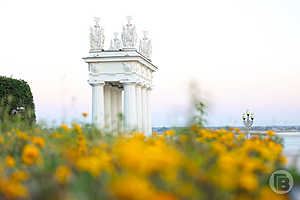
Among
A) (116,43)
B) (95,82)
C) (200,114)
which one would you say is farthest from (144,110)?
(200,114)

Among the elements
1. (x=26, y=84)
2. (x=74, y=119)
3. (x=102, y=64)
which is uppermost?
(x=102, y=64)

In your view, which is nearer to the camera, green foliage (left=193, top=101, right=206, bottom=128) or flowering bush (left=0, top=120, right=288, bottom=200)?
flowering bush (left=0, top=120, right=288, bottom=200)

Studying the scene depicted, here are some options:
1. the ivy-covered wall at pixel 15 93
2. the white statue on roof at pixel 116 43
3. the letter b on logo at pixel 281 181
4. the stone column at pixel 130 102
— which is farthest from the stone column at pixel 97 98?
the letter b on logo at pixel 281 181

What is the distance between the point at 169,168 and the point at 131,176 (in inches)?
13.8

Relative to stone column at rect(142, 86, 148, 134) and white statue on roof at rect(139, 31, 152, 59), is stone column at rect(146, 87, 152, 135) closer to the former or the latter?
stone column at rect(142, 86, 148, 134)

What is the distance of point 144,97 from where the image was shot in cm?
3459

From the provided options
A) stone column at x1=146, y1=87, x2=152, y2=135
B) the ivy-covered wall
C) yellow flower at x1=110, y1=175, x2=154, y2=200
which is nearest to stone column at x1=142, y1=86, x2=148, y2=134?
stone column at x1=146, y1=87, x2=152, y2=135

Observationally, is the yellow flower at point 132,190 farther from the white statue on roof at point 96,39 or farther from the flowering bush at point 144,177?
the white statue on roof at point 96,39

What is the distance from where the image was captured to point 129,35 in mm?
30656

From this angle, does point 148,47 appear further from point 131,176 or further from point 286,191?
point 131,176

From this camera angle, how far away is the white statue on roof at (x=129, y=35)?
3056cm

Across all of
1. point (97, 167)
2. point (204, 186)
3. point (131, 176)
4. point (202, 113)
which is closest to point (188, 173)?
point (204, 186)

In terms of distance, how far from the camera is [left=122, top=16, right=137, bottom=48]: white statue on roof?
30.6m

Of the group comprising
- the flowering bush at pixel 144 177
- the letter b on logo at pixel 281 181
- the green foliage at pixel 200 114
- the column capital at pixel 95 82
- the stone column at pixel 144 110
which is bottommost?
the letter b on logo at pixel 281 181
